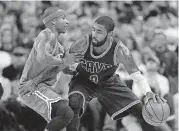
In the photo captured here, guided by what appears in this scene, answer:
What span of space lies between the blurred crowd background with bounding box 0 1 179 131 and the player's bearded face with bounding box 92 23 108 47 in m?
0.50

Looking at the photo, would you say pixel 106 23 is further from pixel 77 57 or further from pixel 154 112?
pixel 154 112

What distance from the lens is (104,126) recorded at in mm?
4004

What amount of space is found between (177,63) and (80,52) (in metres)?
1.96

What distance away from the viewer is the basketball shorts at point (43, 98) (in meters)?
3.12

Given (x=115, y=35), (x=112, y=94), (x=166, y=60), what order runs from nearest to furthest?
(x=112, y=94) → (x=115, y=35) → (x=166, y=60)

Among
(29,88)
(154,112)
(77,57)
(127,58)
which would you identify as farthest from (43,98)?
(154,112)

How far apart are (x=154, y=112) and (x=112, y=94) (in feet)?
1.19

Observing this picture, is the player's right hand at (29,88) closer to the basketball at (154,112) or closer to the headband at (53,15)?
the headband at (53,15)

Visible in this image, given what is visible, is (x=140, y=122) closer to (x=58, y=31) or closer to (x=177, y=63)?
(x=58, y=31)

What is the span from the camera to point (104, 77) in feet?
11.3

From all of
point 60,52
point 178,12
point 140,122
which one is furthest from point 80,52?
point 178,12

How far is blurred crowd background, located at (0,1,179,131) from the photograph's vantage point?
12.9 ft

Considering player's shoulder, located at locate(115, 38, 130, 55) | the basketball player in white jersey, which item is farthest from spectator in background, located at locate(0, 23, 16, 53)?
player's shoulder, located at locate(115, 38, 130, 55)

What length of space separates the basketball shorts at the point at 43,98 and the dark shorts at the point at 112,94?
0.25 meters
